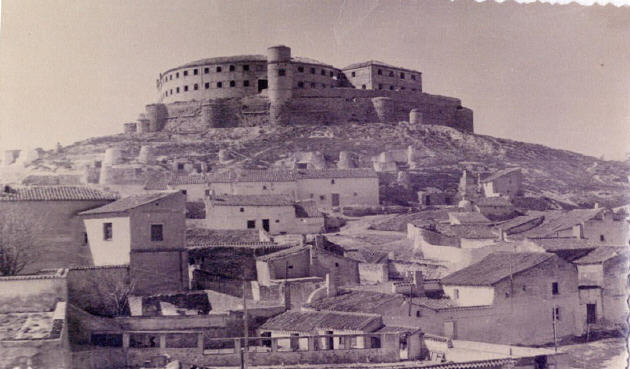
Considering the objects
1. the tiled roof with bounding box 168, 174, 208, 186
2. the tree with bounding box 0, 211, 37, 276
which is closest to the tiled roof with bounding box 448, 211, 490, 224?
the tiled roof with bounding box 168, 174, 208, 186

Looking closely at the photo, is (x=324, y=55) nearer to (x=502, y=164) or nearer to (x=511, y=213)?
(x=511, y=213)

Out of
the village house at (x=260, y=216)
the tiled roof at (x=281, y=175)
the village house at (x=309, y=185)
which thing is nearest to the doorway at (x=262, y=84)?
the tiled roof at (x=281, y=175)

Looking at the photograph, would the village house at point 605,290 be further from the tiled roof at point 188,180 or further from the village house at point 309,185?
the tiled roof at point 188,180

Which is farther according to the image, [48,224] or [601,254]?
[601,254]

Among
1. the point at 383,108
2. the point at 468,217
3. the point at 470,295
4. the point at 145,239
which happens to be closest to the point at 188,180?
the point at 468,217

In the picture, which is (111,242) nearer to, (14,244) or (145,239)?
(145,239)

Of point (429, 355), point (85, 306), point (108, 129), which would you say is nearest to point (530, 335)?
point (429, 355)
